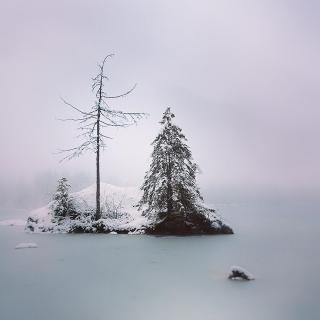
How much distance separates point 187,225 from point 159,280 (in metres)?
12.8

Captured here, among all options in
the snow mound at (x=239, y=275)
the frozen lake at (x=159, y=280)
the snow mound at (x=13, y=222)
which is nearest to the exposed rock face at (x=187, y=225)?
the frozen lake at (x=159, y=280)

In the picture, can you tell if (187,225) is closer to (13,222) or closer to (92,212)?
(92,212)

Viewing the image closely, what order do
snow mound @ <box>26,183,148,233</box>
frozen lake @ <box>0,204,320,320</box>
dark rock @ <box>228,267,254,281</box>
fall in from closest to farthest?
1. frozen lake @ <box>0,204,320,320</box>
2. dark rock @ <box>228,267,254,281</box>
3. snow mound @ <box>26,183,148,233</box>

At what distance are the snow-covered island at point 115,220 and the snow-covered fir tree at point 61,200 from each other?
0.89ft

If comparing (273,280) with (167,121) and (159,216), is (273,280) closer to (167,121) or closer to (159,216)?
(159,216)

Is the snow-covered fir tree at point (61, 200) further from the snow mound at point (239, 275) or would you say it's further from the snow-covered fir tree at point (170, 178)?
the snow mound at point (239, 275)

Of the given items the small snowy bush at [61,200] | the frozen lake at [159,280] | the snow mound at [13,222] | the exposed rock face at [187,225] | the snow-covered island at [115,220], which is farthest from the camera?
the snow mound at [13,222]

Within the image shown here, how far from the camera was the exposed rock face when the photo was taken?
2436 centimetres

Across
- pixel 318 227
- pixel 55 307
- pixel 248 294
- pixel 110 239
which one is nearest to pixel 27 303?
pixel 55 307

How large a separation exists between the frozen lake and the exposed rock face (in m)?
3.22

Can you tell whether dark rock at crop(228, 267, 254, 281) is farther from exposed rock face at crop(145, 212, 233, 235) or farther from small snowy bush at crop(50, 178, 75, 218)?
small snowy bush at crop(50, 178, 75, 218)

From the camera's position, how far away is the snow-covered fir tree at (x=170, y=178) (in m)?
24.8

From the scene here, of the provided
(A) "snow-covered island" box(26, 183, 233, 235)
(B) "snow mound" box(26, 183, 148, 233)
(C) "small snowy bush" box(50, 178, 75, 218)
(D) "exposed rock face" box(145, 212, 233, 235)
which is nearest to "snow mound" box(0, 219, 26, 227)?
(B) "snow mound" box(26, 183, 148, 233)

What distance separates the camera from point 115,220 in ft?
86.6
